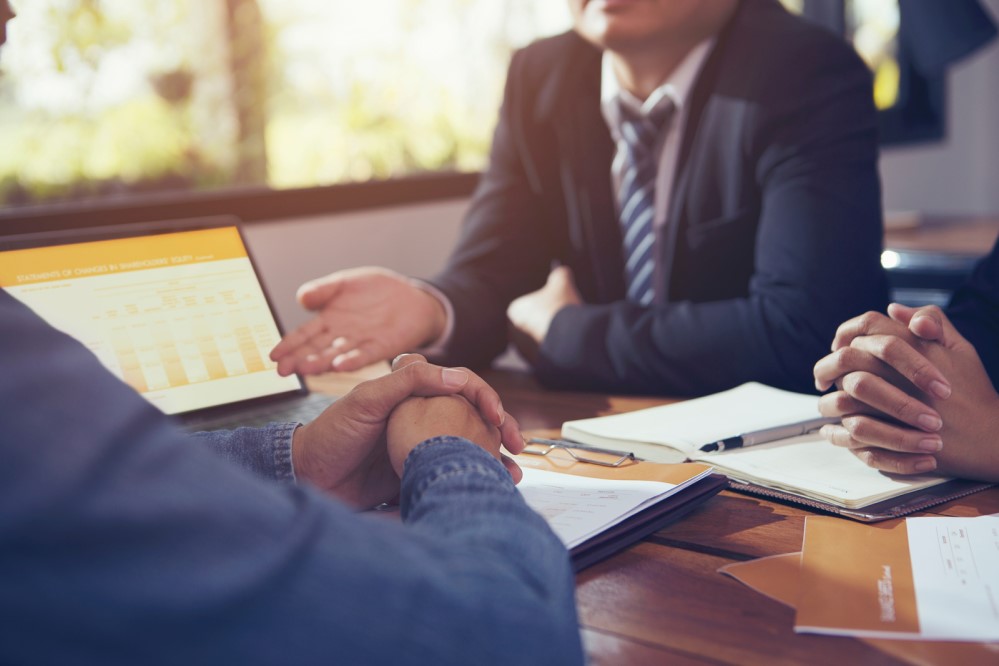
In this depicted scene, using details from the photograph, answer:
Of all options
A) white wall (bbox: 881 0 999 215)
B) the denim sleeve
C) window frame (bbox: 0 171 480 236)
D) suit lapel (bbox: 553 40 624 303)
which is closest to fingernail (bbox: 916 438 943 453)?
the denim sleeve

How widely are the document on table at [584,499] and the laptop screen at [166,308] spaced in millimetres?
568

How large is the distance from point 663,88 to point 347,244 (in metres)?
1.02

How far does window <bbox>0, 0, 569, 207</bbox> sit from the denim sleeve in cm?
132

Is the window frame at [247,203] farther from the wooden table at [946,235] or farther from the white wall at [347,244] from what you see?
the wooden table at [946,235]

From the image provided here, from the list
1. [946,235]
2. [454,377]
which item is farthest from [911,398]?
[946,235]

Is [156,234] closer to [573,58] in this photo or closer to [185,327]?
[185,327]

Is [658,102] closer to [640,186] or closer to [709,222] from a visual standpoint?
[640,186]

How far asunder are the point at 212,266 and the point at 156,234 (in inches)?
3.5

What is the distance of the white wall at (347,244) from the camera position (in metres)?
2.25

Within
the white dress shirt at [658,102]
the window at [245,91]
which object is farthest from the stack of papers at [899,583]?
the window at [245,91]

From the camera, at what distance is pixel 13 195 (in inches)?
79.8

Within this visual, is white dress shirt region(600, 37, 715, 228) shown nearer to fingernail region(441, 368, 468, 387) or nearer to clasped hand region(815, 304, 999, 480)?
clasped hand region(815, 304, 999, 480)

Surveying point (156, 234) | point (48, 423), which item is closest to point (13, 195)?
point (156, 234)

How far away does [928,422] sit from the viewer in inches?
35.6
